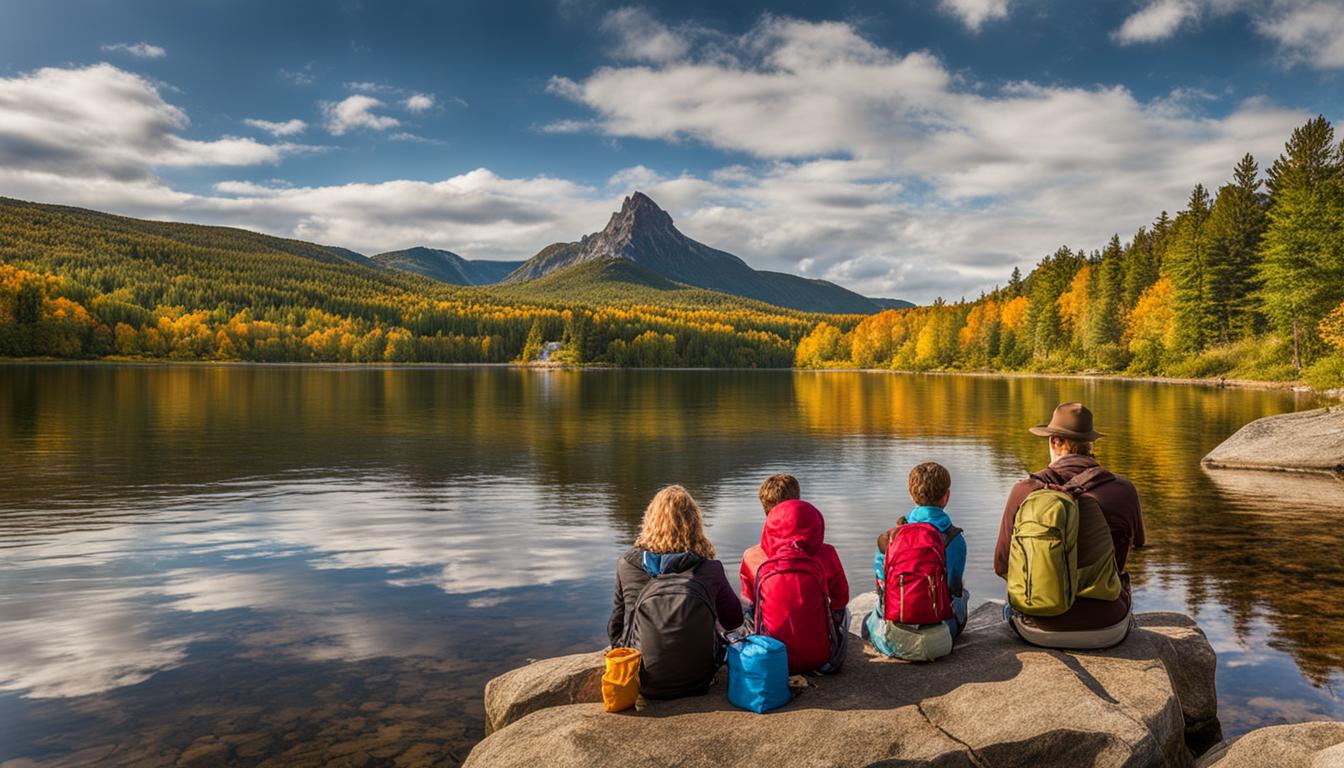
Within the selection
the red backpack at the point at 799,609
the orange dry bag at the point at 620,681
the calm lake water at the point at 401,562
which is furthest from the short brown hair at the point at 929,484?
the calm lake water at the point at 401,562

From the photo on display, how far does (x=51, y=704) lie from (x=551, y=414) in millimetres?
48822

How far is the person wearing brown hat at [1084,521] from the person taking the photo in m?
8.16

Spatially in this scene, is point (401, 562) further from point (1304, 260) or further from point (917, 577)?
point (1304, 260)

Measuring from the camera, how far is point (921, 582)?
27.3ft

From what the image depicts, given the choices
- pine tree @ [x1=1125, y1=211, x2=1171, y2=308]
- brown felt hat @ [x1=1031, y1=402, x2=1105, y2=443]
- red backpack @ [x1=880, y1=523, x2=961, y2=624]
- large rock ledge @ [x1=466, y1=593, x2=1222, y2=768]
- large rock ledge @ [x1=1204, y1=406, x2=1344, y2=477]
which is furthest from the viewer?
pine tree @ [x1=1125, y1=211, x2=1171, y2=308]

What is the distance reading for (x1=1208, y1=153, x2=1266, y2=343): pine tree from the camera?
10062cm

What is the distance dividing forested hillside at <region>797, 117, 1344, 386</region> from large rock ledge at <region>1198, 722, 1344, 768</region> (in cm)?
7130

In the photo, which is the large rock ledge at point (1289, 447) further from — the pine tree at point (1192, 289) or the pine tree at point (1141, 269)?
the pine tree at point (1141, 269)

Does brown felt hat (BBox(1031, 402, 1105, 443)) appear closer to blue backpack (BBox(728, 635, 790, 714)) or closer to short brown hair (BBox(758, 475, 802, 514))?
short brown hair (BBox(758, 475, 802, 514))

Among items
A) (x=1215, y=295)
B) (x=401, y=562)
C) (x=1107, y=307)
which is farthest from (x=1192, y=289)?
(x=401, y=562)

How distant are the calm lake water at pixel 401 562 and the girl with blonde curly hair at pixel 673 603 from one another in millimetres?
2642

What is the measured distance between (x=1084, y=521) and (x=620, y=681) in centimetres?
467

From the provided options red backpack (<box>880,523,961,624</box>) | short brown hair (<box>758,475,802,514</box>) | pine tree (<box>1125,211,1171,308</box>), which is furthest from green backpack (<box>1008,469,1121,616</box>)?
pine tree (<box>1125,211,1171,308</box>)

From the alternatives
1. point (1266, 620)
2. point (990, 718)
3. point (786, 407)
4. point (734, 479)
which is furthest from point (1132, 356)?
point (990, 718)
